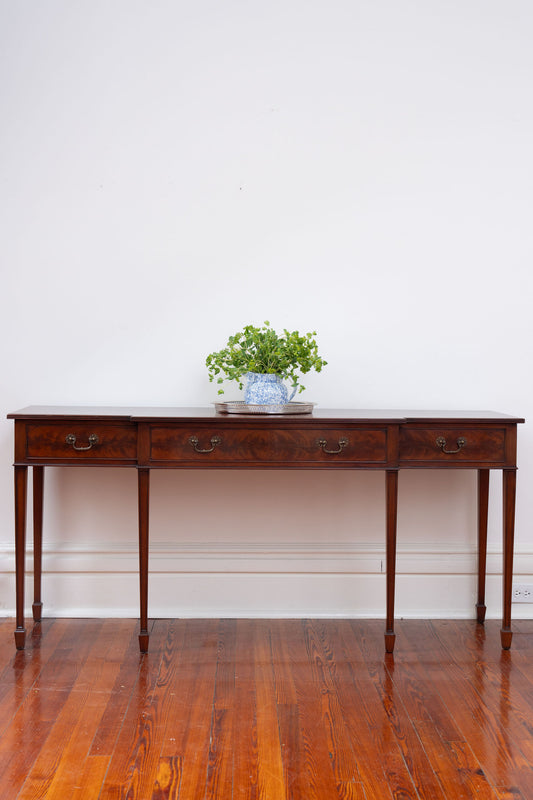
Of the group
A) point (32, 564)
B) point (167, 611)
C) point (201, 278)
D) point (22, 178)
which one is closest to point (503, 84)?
point (201, 278)

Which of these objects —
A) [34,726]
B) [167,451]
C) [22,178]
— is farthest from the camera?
[22,178]

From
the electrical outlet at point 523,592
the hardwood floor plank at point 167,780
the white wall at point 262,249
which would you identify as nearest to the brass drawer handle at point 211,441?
the white wall at point 262,249

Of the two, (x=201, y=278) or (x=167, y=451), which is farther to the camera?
(x=201, y=278)

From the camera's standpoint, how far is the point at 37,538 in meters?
3.03

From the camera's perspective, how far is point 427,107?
3092 millimetres

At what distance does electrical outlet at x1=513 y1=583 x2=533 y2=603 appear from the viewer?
10.2ft

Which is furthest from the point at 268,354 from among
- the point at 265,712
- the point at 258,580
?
the point at 265,712

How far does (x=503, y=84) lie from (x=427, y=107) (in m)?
0.33

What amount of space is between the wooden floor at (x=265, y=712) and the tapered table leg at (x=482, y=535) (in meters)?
0.09

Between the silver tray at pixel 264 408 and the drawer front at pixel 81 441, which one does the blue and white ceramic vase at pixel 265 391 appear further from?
the drawer front at pixel 81 441

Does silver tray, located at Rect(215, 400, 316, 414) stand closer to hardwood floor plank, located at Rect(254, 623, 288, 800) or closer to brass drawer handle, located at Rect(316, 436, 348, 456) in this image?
brass drawer handle, located at Rect(316, 436, 348, 456)

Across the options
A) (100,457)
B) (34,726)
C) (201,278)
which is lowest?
(34,726)

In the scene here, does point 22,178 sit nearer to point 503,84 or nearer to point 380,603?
point 503,84

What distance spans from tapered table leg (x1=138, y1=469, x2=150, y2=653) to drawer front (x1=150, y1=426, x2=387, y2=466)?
0.08 m
